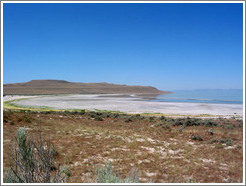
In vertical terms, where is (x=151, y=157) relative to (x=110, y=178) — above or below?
below

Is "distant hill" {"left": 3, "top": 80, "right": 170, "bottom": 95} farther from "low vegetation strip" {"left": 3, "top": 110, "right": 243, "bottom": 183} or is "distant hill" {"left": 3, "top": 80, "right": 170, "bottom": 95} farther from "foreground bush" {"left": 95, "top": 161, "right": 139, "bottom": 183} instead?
"foreground bush" {"left": 95, "top": 161, "right": 139, "bottom": 183}

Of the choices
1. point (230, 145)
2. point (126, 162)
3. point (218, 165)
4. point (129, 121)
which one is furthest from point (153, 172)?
point (129, 121)

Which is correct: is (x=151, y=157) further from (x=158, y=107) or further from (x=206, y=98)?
(x=206, y=98)

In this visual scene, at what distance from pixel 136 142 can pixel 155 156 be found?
2.14 m

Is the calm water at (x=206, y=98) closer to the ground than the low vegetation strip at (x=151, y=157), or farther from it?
farther from it

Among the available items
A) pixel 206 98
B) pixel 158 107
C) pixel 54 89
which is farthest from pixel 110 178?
pixel 54 89

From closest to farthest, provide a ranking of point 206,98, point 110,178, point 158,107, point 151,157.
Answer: point 110,178
point 151,157
point 158,107
point 206,98

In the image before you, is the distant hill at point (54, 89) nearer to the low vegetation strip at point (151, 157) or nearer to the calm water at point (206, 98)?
the calm water at point (206, 98)

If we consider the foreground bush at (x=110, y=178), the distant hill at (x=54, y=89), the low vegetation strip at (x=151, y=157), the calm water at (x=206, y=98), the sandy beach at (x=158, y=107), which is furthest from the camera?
the distant hill at (x=54, y=89)

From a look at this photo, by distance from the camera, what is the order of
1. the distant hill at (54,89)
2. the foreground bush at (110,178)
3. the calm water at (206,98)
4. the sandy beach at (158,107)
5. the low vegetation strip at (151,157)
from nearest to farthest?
the foreground bush at (110,178)
the low vegetation strip at (151,157)
the sandy beach at (158,107)
the calm water at (206,98)
the distant hill at (54,89)

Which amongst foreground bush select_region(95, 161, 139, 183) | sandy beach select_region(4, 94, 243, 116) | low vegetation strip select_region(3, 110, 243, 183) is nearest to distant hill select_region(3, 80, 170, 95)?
sandy beach select_region(4, 94, 243, 116)

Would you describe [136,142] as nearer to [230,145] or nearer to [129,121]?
[230,145]

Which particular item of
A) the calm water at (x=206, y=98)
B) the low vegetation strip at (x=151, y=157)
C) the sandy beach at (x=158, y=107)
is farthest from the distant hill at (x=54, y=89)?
the low vegetation strip at (x=151, y=157)

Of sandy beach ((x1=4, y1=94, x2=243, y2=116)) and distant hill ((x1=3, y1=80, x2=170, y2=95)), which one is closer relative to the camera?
sandy beach ((x1=4, y1=94, x2=243, y2=116))
